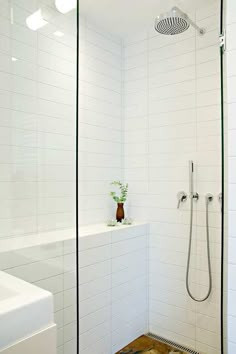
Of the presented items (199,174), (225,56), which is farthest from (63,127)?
(199,174)

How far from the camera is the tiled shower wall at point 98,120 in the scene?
2.33 m

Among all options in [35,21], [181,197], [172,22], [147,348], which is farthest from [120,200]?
[35,21]

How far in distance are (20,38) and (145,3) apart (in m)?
1.21

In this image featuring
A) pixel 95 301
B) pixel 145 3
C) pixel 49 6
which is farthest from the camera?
pixel 145 3

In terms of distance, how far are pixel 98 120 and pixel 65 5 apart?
115 centimetres

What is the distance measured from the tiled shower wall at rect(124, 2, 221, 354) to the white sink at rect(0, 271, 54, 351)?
1.46 metres

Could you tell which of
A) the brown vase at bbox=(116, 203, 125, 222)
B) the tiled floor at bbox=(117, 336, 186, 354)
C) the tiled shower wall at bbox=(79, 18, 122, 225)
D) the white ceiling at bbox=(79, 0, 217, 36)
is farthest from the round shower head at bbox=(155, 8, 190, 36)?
the tiled floor at bbox=(117, 336, 186, 354)

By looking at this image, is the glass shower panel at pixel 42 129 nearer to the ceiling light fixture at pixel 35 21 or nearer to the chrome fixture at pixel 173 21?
the ceiling light fixture at pixel 35 21

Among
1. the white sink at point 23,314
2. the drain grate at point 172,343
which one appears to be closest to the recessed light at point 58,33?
the white sink at point 23,314

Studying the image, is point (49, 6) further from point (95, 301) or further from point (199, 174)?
point (95, 301)

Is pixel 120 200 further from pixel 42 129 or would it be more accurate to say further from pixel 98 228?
pixel 42 129

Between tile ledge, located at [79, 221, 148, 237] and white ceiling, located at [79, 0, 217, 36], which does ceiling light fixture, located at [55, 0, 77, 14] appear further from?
tile ledge, located at [79, 221, 148, 237]

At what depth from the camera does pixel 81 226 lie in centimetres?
226

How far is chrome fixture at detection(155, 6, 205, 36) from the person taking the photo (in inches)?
71.6
